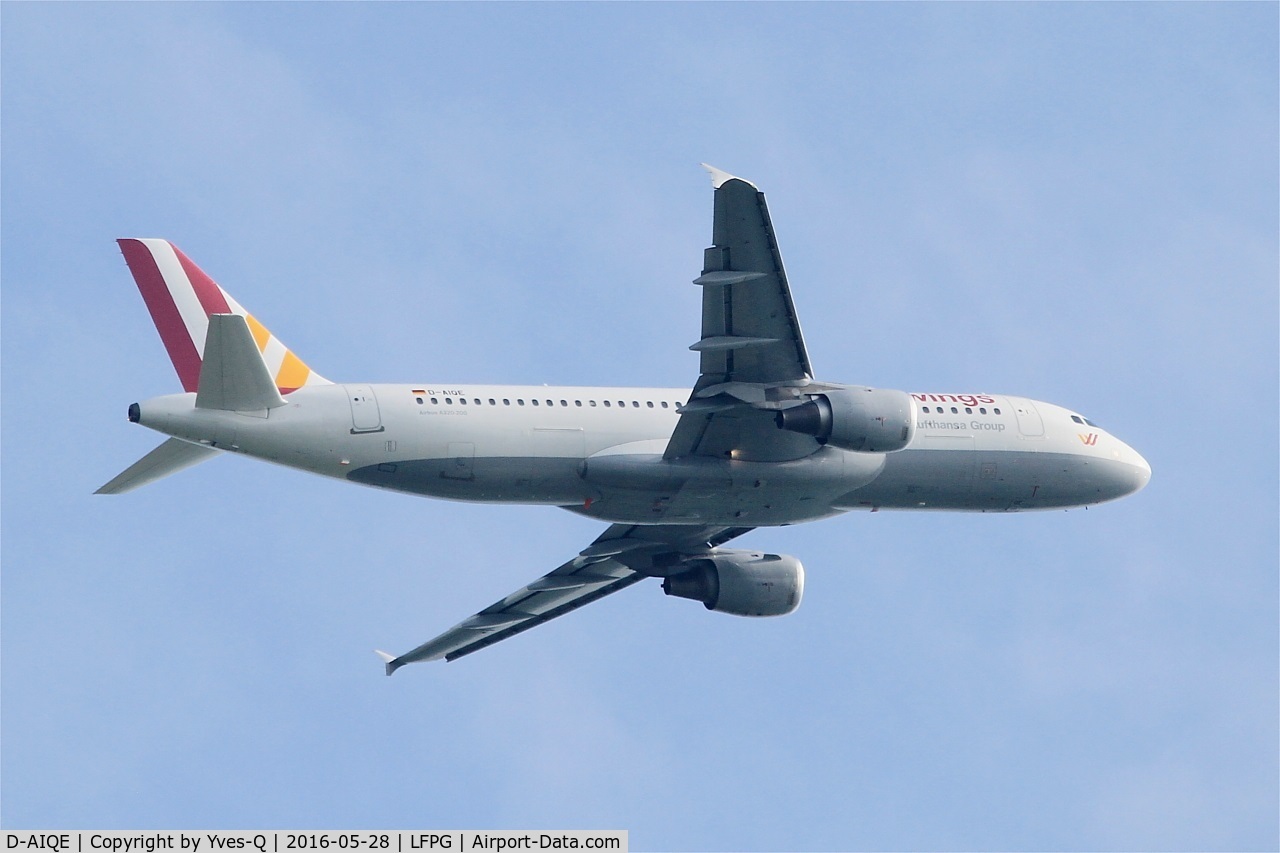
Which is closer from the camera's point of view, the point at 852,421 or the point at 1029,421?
the point at 852,421

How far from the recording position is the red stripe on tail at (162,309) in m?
44.9

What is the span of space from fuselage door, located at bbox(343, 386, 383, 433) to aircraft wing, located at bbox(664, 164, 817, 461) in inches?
257

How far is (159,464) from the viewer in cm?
4412

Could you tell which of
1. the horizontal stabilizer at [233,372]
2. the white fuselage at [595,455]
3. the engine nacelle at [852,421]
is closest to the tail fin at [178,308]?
the white fuselage at [595,455]

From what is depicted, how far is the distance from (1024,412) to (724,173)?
1363 centimetres

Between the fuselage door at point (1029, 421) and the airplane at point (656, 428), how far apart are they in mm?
50

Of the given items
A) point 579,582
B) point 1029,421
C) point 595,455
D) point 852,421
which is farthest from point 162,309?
point 1029,421

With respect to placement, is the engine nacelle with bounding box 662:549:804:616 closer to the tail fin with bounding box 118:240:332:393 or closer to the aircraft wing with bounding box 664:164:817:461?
the aircraft wing with bounding box 664:164:817:461

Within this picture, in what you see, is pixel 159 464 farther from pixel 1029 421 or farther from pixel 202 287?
pixel 1029 421

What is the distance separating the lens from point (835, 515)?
48.7 metres

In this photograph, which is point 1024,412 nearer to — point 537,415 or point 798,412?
point 798,412
